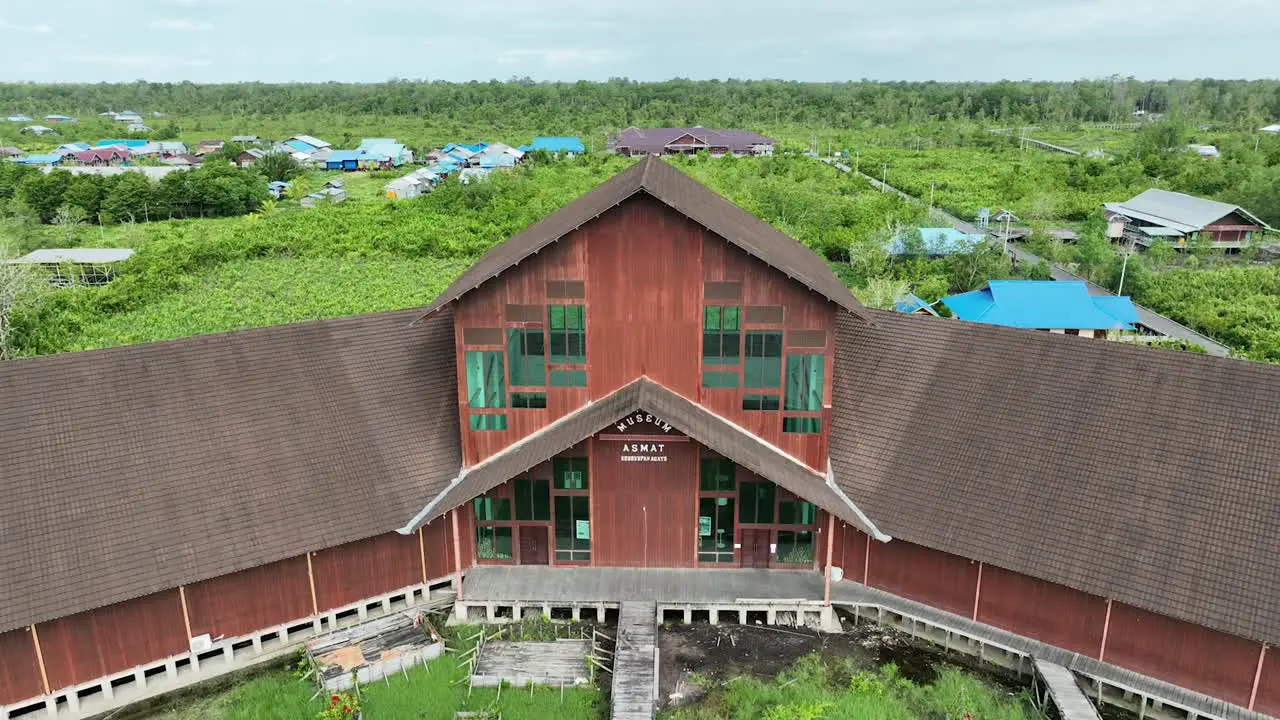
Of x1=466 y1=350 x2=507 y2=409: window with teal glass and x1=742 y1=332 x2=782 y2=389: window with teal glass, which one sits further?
x1=466 y1=350 x2=507 y2=409: window with teal glass

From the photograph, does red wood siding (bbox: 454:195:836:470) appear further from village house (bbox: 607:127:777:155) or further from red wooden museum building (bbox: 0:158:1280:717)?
village house (bbox: 607:127:777:155)

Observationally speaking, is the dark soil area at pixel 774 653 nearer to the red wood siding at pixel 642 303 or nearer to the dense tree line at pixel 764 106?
the red wood siding at pixel 642 303

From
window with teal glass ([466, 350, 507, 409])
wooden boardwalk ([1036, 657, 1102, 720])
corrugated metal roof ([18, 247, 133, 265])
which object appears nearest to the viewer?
wooden boardwalk ([1036, 657, 1102, 720])

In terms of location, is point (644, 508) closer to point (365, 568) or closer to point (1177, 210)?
point (365, 568)

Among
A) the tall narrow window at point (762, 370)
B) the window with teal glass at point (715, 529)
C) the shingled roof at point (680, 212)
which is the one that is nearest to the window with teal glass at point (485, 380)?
the shingled roof at point (680, 212)

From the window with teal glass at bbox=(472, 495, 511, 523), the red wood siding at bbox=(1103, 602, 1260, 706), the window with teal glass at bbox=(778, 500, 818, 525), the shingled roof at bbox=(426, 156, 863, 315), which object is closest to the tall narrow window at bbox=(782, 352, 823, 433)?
the shingled roof at bbox=(426, 156, 863, 315)

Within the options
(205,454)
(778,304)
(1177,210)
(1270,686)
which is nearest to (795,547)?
(778,304)
